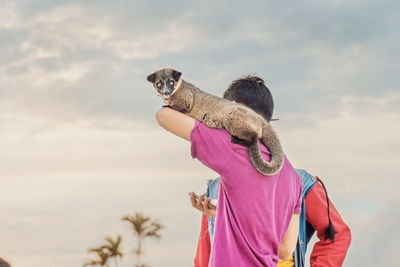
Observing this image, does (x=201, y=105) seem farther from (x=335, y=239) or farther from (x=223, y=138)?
(x=335, y=239)

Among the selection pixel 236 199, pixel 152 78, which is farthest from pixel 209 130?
pixel 152 78

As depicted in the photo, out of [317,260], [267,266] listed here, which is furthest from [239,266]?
[317,260]

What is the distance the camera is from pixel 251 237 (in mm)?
3883

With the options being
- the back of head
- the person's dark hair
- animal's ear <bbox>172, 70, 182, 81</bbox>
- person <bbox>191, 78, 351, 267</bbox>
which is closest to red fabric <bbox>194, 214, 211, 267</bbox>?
person <bbox>191, 78, 351, 267</bbox>

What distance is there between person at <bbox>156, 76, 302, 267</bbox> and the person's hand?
0.39 feet

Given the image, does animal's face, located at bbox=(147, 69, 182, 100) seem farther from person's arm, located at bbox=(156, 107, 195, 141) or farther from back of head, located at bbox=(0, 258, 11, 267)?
back of head, located at bbox=(0, 258, 11, 267)

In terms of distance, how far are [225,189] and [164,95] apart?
731 mm

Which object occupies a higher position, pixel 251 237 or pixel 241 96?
pixel 241 96

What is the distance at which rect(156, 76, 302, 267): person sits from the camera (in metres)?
3.77

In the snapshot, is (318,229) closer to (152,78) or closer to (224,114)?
(152,78)

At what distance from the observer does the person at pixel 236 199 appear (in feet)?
12.4

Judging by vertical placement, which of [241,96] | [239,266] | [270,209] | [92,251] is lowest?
[239,266]

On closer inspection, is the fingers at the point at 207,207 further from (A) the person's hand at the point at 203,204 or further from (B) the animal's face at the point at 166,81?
(B) the animal's face at the point at 166,81

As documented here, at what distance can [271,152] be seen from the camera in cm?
401
